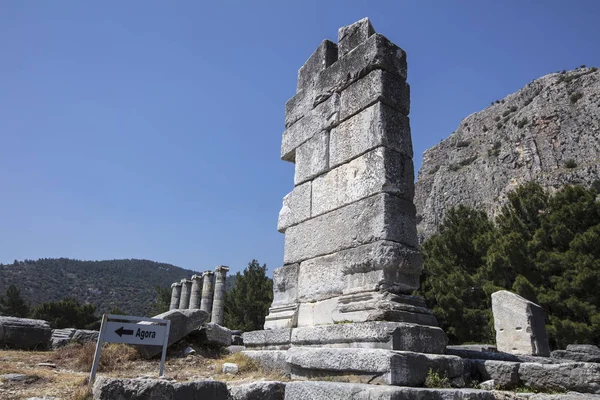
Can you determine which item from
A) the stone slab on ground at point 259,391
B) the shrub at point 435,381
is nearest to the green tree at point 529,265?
Result: the shrub at point 435,381

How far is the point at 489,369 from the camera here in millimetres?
3887

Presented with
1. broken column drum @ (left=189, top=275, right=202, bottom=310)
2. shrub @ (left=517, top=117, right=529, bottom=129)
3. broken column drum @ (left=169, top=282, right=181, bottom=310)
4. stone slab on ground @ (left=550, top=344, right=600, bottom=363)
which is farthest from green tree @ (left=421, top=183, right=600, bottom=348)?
shrub @ (left=517, top=117, right=529, bottom=129)

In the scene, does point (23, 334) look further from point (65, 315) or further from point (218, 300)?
point (65, 315)

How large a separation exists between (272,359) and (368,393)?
210 cm

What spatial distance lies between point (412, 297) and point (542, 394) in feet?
4.47

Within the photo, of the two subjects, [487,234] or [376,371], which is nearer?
[376,371]

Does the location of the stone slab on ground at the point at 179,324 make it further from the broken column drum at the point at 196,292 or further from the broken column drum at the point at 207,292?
the broken column drum at the point at 196,292

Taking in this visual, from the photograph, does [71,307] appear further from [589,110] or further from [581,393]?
[589,110]

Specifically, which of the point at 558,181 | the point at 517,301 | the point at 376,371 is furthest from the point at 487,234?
the point at 558,181

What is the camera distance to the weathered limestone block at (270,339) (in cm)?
501

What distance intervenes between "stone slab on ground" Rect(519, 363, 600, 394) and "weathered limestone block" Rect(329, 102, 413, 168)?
2.51 meters

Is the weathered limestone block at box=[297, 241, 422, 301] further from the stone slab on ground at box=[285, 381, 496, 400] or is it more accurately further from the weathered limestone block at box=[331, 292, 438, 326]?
the stone slab on ground at box=[285, 381, 496, 400]

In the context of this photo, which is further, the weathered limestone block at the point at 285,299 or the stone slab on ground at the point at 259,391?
the weathered limestone block at the point at 285,299

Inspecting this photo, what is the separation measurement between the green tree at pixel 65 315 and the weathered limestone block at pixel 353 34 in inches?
1314
